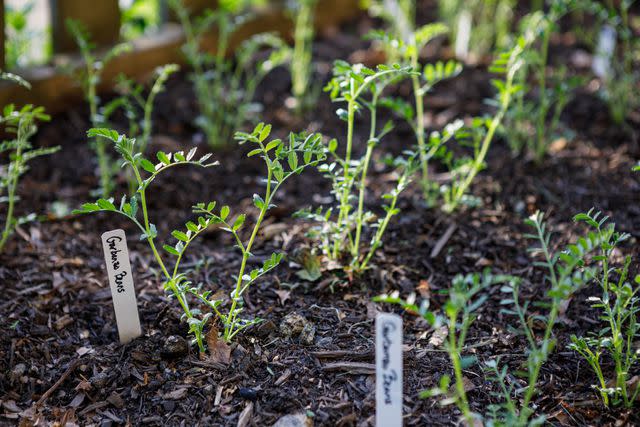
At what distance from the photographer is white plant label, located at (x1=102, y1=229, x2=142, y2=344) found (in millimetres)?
1879

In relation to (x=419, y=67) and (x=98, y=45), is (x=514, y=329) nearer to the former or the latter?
(x=419, y=67)

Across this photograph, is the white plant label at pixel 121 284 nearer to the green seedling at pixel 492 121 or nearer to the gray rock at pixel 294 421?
the gray rock at pixel 294 421

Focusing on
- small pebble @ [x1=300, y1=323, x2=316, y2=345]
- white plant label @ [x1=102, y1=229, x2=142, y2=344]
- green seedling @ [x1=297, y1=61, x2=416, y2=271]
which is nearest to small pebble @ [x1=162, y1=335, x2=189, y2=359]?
white plant label @ [x1=102, y1=229, x2=142, y2=344]

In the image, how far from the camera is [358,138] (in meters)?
3.47

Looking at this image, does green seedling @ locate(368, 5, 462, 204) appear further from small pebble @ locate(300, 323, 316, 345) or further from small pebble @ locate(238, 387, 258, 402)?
small pebble @ locate(238, 387, 258, 402)

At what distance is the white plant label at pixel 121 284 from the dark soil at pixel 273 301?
2.3 inches

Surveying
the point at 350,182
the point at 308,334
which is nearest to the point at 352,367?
the point at 308,334

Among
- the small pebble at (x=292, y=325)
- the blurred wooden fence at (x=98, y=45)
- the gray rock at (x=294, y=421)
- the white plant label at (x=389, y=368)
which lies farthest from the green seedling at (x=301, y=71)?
the white plant label at (x=389, y=368)

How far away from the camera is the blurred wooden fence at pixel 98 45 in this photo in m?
3.22

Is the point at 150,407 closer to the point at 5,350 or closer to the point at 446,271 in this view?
the point at 5,350

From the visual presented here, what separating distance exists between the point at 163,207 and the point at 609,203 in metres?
1.92

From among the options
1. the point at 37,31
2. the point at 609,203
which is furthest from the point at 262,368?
the point at 37,31

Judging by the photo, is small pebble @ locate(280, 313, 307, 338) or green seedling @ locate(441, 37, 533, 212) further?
green seedling @ locate(441, 37, 533, 212)

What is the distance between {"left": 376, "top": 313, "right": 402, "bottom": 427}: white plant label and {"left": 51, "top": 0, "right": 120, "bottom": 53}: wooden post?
266 cm
